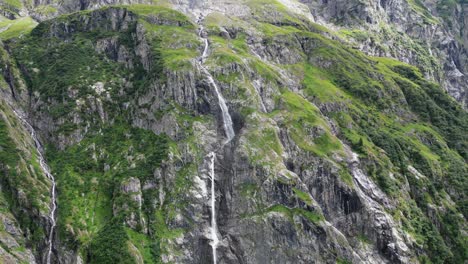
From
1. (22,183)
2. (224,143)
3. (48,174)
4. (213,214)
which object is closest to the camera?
(22,183)

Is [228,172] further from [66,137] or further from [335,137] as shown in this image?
[66,137]

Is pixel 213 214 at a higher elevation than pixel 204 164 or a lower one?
lower

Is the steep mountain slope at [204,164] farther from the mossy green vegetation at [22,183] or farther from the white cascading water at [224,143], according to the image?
the white cascading water at [224,143]

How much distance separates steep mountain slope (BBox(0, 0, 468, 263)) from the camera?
129625mm

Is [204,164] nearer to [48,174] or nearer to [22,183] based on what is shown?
[48,174]

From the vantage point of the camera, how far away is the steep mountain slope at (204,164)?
130m

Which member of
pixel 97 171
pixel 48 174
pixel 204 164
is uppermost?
pixel 204 164

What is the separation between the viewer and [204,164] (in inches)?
5782

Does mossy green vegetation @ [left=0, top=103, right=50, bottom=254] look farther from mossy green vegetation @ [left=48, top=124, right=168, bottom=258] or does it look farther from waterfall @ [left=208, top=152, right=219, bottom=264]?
waterfall @ [left=208, top=152, right=219, bottom=264]

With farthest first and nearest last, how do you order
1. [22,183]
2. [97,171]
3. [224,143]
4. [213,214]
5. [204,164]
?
[224,143], [204,164], [97,171], [213,214], [22,183]

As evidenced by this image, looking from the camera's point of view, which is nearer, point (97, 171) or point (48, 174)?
point (48, 174)

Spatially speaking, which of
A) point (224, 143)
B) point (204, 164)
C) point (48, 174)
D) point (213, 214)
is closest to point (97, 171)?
point (48, 174)

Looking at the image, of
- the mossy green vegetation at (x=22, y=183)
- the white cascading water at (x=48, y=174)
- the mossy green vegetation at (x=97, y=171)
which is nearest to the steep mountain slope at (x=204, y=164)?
the mossy green vegetation at (x=22, y=183)

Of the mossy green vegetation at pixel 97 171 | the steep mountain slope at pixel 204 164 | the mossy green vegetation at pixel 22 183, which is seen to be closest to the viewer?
the mossy green vegetation at pixel 22 183
